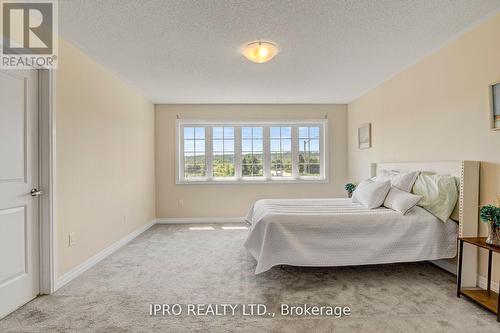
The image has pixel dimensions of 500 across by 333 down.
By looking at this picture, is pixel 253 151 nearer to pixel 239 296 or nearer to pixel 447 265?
pixel 239 296

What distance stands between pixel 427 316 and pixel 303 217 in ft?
3.91

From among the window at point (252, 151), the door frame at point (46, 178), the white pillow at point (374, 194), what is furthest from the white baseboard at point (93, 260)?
the white pillow at point (374, 194)

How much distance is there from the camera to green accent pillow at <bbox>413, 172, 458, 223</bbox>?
2543 mm

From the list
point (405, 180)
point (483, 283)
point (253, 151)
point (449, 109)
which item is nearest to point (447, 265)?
point (483, 283)

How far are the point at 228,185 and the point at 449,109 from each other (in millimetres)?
3671

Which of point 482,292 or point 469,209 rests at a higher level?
point 469,209

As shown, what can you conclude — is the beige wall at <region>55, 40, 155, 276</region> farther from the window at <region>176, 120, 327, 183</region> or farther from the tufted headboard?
the tufted headboard

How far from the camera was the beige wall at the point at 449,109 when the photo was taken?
229cm

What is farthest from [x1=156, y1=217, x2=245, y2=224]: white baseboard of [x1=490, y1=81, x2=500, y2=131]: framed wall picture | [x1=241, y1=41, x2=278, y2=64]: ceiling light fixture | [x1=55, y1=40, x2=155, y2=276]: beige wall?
[x1=490, y1=81, x2=500, y2=131]: framed wall picture

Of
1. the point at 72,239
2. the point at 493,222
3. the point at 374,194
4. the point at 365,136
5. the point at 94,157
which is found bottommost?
the point at 72,239

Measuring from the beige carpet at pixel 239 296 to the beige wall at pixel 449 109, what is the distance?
669 millimetres

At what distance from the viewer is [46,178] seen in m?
2.34

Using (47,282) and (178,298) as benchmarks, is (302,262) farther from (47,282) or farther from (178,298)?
(47,282)

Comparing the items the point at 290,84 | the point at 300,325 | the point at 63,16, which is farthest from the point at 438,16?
the point at 63,16
